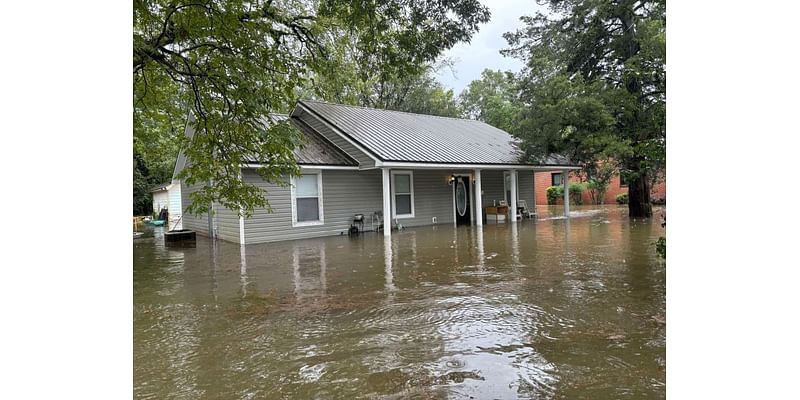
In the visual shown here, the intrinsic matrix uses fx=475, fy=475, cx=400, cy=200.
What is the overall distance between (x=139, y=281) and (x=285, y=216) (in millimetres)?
5799

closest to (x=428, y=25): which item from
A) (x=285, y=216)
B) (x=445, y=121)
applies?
(x=285, y=216)

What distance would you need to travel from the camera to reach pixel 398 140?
15.7m

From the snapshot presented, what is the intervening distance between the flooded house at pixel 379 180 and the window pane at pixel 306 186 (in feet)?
0.10

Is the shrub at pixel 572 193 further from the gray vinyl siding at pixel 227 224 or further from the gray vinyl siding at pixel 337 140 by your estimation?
the gray vinyl siding at pixel 227 224

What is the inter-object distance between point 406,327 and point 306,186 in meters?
9.70

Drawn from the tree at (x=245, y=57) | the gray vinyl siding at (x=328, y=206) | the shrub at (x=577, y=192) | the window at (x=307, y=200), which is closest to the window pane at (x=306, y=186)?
the window at (x=307, y=200)

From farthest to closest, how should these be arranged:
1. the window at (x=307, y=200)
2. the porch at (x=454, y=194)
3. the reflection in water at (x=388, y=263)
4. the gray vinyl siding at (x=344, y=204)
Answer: the porch at (x=454, y=194) → the window at (x=307, y=200) → the gray vinyl siding at (x=344, y=204) → the reflection in water at (x=388, y=263)

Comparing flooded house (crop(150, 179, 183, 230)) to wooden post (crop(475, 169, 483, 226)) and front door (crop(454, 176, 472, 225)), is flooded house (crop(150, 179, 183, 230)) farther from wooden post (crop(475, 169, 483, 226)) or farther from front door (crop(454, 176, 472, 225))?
wooden post (crop(475, 169, 483, 226))

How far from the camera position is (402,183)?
16.0 metres

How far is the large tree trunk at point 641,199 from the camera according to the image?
1722 cm

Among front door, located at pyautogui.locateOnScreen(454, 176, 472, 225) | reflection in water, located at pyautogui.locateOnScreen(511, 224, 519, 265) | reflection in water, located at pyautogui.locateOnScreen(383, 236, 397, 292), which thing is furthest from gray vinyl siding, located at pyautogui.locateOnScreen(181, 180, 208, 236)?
reflection in water, located at pyautogui.locateOnScreen(511, 224, 519, 265)

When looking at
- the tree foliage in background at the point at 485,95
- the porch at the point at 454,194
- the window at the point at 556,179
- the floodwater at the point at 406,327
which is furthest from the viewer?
the tree foliage in background at the point at 485,95

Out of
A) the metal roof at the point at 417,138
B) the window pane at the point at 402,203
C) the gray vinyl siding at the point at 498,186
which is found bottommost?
the window pane at the point at 402,203
